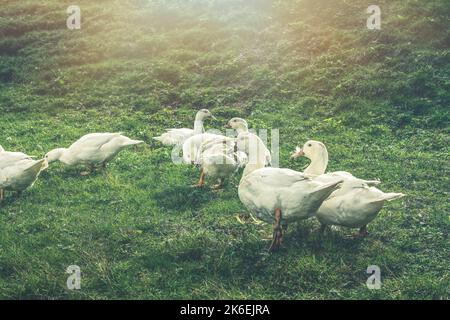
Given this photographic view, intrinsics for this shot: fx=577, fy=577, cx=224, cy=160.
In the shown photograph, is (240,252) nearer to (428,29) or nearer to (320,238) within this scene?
(320,238)

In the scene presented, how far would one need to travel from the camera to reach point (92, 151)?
12.0 meters

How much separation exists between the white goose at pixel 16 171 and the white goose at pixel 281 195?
4109 millimetres

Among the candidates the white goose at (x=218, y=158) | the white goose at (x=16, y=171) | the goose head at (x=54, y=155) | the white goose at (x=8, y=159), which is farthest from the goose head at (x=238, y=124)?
the white goose at (x=8, y=159)

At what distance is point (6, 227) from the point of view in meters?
9.77

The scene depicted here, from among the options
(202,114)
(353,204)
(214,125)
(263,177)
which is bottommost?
(353,204)

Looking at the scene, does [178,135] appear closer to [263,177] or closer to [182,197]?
[182,197]

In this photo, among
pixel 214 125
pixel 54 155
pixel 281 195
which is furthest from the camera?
pixel 214 125

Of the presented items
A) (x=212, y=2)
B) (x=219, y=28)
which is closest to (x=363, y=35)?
(x=219, y=28)

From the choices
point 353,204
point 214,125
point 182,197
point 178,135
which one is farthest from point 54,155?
point 353,204

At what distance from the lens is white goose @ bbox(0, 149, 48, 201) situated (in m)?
10.6

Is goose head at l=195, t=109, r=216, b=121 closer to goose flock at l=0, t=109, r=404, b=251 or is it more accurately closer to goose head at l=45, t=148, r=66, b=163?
Result: goose flock at l=0, t=109, r=404, b=251

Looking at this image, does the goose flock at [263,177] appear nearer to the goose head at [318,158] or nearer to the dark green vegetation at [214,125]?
the goose head at [318,158]

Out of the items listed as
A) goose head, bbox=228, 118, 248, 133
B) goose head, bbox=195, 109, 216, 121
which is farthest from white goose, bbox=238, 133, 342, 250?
goose head, bbox=195, 109, 216, 121

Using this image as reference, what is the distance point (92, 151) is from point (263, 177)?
15.3ft
